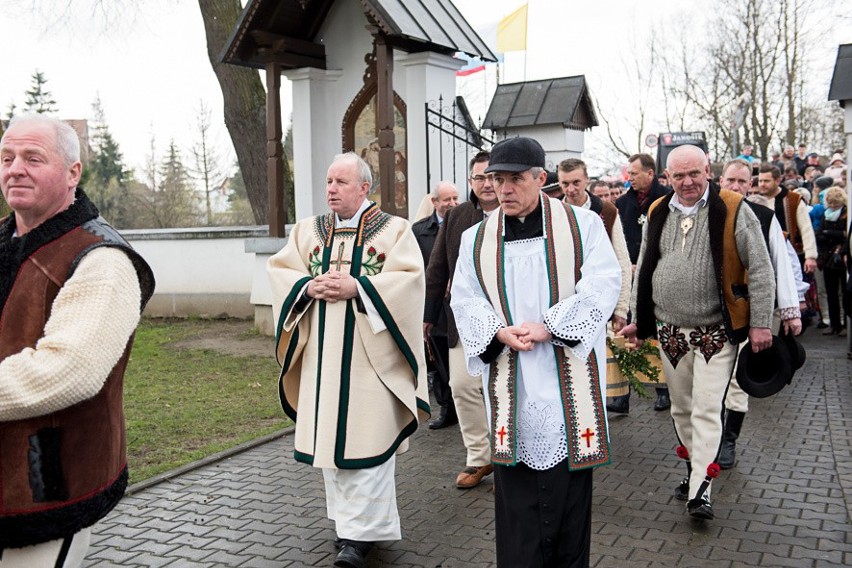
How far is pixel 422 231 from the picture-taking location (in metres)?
7.53

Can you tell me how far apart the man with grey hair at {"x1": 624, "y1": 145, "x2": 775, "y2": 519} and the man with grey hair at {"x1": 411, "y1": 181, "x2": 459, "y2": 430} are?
6.99 ft

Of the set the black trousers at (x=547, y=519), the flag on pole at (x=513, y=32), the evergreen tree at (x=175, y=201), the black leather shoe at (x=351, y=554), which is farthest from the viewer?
the evergreen tree at (x=175, y=201)

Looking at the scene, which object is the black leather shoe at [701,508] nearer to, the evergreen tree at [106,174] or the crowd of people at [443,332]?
the crowd of people at [443,332]

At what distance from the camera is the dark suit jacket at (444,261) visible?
244 inches

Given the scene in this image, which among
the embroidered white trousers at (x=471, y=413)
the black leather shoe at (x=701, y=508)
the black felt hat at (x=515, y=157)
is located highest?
the black felt hat at (x=515, y=157)

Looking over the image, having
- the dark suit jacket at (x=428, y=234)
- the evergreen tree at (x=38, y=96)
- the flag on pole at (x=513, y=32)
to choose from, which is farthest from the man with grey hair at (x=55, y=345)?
the evergreen tree at (x=38, y=96)

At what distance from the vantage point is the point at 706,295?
16.7ft

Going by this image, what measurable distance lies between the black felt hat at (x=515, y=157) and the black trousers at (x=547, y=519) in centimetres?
123

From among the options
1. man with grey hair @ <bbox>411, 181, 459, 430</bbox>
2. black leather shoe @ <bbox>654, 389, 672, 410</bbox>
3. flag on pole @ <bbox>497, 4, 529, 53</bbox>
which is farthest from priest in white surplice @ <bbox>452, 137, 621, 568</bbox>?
flag on pole @ <bbox>497, 4, 529, 53</bbox>

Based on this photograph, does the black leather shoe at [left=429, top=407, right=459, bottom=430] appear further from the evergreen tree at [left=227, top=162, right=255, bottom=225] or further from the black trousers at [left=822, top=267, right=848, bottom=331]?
the evergreen tree at [left=227, top=162, right=255, bottom=225]

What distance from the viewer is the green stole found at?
370cm

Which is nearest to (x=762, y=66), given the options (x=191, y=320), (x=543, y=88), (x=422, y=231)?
(x=543, y=88)

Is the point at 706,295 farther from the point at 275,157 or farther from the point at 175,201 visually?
the point at 175,201

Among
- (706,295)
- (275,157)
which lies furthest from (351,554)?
(275,157)
